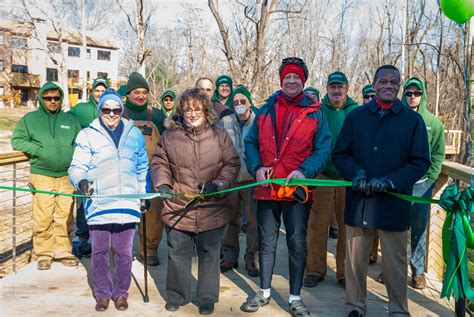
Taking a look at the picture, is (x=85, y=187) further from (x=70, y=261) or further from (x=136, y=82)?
(x=70, y=261)

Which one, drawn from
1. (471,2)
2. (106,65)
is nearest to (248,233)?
(471,2)

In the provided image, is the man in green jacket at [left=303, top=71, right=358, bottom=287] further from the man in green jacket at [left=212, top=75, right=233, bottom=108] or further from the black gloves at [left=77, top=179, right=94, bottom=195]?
the black gloves at [left=77, top=179, right=94, bottom=195]

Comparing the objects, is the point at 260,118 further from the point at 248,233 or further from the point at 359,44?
the point at 359,44

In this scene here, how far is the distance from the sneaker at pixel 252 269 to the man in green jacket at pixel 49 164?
5.64 feet

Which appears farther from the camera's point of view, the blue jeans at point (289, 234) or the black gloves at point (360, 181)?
the blue jeans at point (289, 234)

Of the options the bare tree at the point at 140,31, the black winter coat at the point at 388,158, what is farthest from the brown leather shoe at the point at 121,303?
the bare tree at the point at 140,31

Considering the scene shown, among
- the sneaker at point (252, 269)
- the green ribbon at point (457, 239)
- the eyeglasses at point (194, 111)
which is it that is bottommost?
the sneaker at point (252, 269)

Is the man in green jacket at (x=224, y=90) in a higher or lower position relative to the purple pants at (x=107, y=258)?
higher

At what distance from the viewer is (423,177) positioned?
4375 millimetres

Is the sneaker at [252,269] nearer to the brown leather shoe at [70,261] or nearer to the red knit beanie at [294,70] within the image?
the brown leather shoe at [70,261]

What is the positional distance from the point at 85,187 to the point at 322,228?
2.11m

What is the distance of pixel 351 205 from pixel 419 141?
2.16ft

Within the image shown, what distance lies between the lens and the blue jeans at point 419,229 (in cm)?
444

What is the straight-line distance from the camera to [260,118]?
390cm
